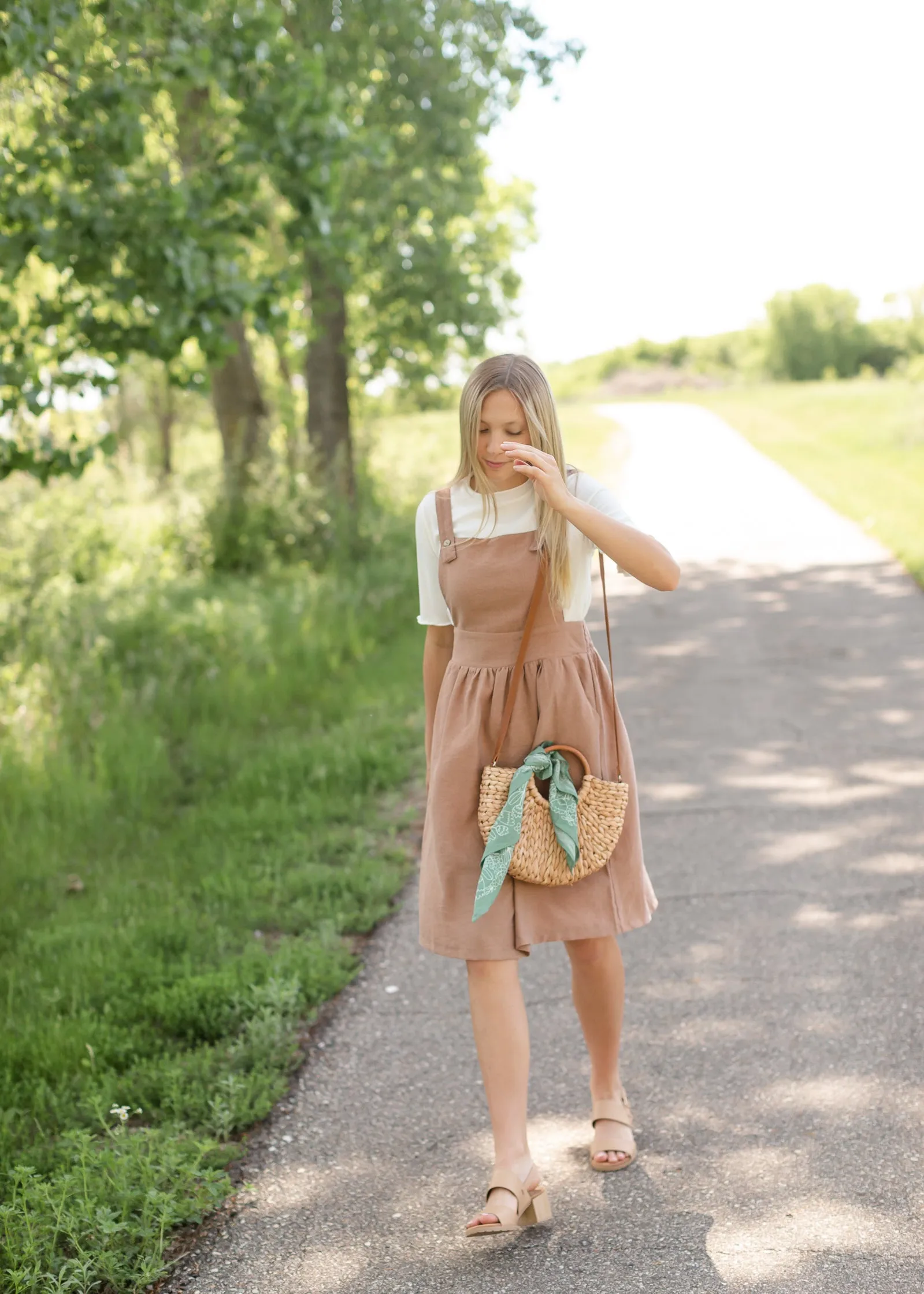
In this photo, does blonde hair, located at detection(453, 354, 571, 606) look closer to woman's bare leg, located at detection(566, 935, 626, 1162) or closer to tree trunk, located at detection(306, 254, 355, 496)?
woman's bare leg, located at detection(566, 935, 626, 1162)

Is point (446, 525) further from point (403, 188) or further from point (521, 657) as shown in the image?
point (403, 188)

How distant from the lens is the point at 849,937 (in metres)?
4.63

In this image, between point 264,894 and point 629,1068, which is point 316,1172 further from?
point 264,894

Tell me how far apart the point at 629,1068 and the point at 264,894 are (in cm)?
196

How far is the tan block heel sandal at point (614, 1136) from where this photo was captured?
131 inches

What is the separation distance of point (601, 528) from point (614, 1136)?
1.65 m

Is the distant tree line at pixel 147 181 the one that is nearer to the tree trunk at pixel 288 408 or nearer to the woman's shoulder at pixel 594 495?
the tree trunk at pixel 288 408

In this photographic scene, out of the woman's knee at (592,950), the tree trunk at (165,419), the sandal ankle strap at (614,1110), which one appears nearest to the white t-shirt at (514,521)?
the woman's knee at (592,950)

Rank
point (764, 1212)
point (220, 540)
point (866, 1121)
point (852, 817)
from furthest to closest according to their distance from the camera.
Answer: point (220, 540), point (852, 817), point (866, 1121), point (764, 1212)

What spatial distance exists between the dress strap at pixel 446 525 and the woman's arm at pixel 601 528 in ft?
0.87

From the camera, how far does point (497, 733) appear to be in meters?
3.14

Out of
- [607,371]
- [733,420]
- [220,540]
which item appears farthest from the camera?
[607,371]

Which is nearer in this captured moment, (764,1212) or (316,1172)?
(764,1212)

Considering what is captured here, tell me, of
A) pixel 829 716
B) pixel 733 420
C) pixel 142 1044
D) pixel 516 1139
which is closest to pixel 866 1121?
pixel 516 1139
